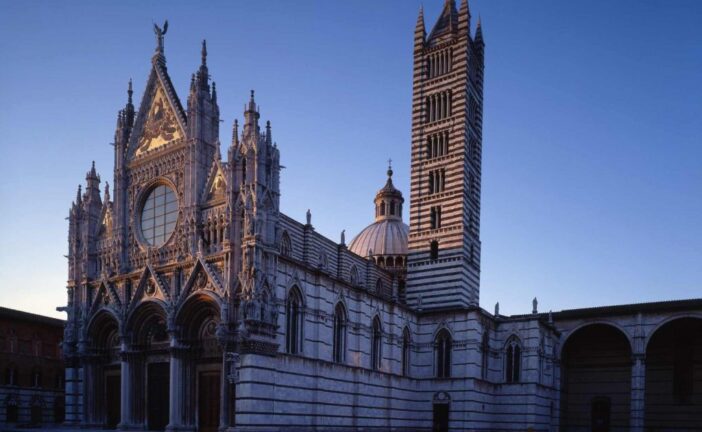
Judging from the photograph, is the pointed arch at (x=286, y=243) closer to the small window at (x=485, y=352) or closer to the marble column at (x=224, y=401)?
the marble column at (x=224, y=401)

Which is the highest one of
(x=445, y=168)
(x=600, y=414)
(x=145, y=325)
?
(x=445, y=168)

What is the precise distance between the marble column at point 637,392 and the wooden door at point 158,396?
30.2m

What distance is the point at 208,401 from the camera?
30516 mm

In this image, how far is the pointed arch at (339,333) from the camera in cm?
3519

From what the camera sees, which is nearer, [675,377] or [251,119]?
[251,119]

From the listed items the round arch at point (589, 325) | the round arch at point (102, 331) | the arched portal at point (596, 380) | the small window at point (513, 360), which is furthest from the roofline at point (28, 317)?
the arched portal at point (596, 380)

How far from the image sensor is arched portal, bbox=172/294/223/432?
30328mm

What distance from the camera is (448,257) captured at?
43375 millimetres

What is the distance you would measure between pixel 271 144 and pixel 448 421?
2040 cm

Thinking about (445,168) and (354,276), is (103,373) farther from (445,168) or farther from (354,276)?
(445,168)

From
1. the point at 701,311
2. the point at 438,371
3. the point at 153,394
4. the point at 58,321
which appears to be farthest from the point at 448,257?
the point at 58,321

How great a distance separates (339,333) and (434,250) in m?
11.3

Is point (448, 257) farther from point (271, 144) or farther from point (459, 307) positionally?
→ point (271, 144)

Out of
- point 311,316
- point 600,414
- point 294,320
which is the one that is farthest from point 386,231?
point 294,320
